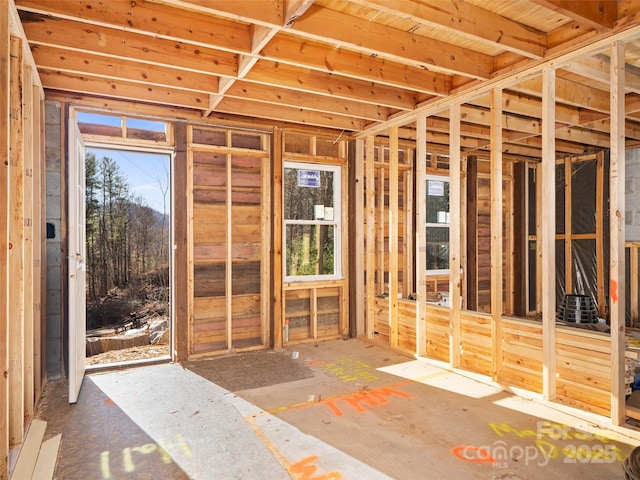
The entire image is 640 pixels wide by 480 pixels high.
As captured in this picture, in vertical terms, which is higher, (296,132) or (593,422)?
(296,132)

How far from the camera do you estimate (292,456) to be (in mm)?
2477

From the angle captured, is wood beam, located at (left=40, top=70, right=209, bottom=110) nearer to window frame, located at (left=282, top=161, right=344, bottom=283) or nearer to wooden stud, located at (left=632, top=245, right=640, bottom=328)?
window frame, located at (left=282, top=161, right=344, bottom=283)

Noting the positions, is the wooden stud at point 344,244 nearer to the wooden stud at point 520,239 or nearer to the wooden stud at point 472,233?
the wooden stud at point 472,233

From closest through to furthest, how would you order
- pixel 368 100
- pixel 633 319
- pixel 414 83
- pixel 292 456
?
pixel 292 456
pixel 414 83
pixel 368 100
pixel 633 319

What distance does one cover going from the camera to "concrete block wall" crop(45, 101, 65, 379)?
3.93 meters

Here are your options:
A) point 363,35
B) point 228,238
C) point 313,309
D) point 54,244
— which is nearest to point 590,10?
point 363,35

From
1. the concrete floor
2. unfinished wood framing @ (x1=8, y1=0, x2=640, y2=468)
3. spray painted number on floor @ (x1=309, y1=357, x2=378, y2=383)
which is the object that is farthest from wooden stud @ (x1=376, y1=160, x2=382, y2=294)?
the concrete floor

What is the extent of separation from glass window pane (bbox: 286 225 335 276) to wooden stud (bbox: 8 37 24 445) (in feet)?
10.5

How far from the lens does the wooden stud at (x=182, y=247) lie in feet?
14.7

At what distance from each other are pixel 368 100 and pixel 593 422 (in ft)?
11.2

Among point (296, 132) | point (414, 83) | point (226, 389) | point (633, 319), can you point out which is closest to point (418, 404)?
point (226, 389)

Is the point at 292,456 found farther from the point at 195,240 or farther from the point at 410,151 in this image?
the point at 410,151

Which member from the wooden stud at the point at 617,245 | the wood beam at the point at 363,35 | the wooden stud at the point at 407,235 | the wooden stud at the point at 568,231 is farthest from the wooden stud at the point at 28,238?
the wooden stud at the point at 568,231

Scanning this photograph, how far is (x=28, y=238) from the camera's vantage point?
3012 millimetres
